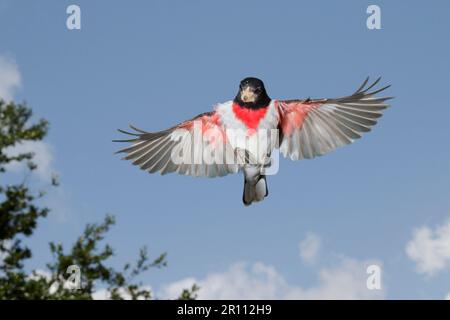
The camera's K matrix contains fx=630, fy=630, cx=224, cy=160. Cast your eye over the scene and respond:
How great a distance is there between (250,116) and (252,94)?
0.09 m

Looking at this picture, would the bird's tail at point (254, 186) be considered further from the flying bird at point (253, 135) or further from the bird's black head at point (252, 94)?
the bird's black head at point (252, 94)

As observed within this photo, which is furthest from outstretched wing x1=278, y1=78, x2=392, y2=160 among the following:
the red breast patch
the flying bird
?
the red breast patch

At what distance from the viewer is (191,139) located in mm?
2662

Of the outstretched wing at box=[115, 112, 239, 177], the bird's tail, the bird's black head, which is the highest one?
the bird's black head

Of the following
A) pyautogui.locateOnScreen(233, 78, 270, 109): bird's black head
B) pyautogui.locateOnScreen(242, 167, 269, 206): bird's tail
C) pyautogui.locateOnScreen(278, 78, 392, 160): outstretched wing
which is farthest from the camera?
pyautogui.locateOnScreen(278, 78, 392, 160): outstretched wing

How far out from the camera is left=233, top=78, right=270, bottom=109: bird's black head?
2.32m

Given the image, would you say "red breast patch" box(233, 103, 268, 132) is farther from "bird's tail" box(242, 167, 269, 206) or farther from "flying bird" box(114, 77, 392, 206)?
"bird's tail" box(242, 167, 269, 206)

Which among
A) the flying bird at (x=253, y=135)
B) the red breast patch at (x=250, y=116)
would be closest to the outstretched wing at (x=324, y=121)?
the flying bird at (x=253, y=135)

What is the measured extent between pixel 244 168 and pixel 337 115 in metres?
0.59

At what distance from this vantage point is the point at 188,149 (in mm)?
2701

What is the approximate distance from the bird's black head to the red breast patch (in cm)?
2

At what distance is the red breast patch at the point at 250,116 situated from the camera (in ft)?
7.67
